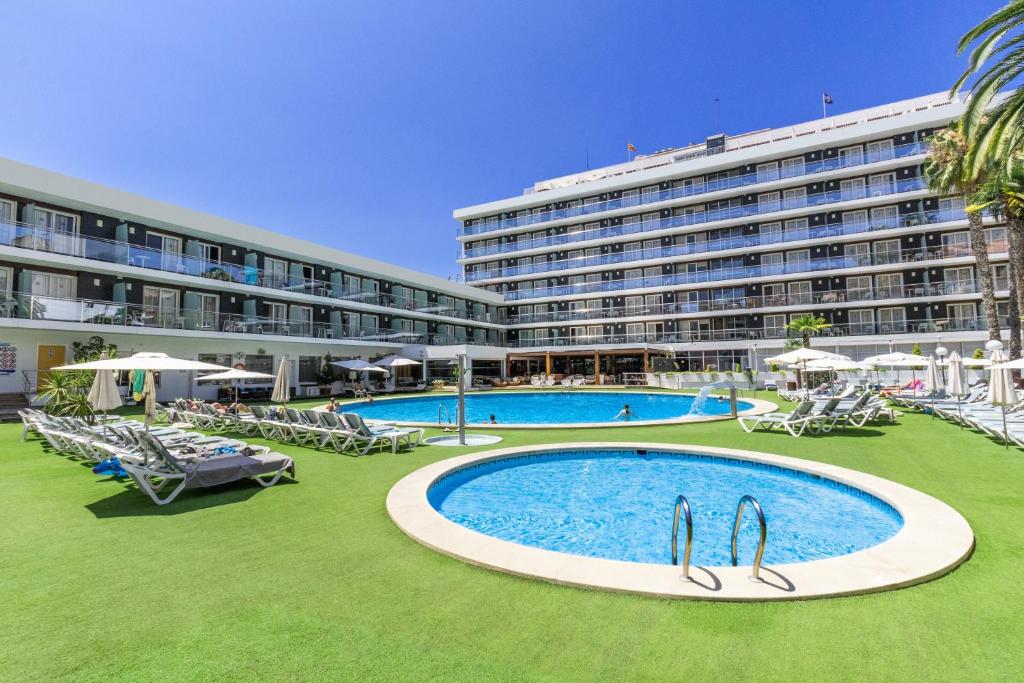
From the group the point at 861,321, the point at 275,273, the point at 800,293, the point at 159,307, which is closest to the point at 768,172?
the point at 800,293

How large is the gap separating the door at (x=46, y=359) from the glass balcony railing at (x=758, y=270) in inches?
1313

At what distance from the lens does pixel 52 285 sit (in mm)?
19172

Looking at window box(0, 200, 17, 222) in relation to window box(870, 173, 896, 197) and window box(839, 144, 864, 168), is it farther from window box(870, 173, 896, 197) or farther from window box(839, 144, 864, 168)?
window box(870, 173, 896, 197)

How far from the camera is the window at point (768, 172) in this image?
121ft

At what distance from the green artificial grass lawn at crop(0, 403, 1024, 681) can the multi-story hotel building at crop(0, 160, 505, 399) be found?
16889mm

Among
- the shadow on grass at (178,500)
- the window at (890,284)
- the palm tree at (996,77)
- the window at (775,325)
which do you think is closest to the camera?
the shadow on grass at (178,500)

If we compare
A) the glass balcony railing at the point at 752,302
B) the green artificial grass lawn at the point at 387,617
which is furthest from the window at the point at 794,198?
the green artificial grass lawn at the point at 387,617

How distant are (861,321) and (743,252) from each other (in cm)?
918

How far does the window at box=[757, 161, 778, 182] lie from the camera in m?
36.8

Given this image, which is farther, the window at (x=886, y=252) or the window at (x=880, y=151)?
the window at (x=880, y=151)

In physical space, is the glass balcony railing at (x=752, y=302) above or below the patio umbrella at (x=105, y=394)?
above

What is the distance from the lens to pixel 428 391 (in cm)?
3189

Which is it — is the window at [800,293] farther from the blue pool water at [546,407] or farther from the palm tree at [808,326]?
the blue pool water at [546,407]

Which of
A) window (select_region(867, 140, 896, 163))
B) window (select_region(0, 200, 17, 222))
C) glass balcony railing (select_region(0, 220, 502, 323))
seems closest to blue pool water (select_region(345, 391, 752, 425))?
glass balcony railing (select_region(0, 220, 502, 323))
